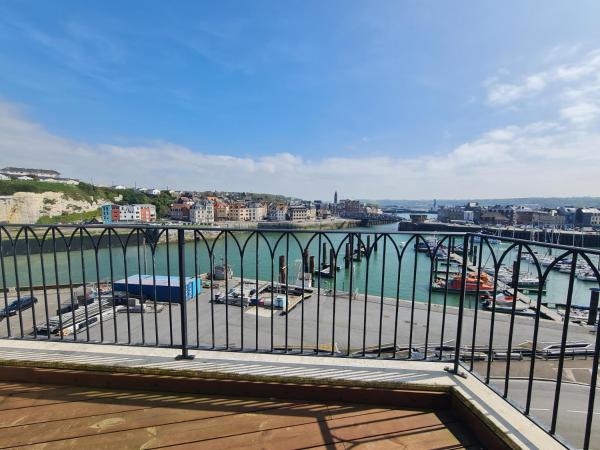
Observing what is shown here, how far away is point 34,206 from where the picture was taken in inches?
1992

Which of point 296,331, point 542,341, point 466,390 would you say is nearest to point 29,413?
point 466,390

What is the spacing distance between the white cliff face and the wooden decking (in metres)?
58.1

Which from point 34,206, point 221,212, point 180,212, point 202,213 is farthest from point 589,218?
point 34,206

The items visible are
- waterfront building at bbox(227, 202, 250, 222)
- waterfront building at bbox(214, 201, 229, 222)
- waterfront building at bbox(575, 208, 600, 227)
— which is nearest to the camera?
waterfront building at bbox(575, 208, 600, 227)

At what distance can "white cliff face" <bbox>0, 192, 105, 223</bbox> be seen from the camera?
152 feet

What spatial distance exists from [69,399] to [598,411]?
12.1 m

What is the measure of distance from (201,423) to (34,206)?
66.1 m

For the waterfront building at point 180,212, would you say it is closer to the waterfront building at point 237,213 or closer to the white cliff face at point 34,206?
the waterfront building at point 237,213

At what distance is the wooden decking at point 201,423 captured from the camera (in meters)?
1.54

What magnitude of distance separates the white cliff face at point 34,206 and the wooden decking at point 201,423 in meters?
58.1

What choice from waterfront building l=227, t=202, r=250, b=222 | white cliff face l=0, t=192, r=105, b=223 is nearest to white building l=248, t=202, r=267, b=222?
waterfront building l=227, t=202, r=250, b=222

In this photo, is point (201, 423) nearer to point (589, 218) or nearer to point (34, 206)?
point (34, 206)

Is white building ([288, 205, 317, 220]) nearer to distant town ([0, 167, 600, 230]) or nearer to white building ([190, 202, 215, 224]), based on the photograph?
distant town ([0, 167, 600, 230])

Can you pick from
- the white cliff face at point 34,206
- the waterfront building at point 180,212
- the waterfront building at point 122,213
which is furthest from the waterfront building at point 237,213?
the white cliff face at point 34,206
